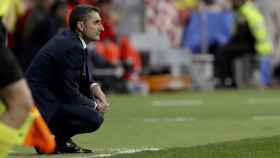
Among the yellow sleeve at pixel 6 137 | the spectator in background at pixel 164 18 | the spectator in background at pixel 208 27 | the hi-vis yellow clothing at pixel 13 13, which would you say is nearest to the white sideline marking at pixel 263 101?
the hi-vis yellow clothing at pixel 13 13

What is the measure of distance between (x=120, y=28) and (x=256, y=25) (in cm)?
298

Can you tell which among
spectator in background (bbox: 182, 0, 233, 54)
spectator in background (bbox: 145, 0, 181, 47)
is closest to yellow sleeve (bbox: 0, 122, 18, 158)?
spectator in background (bbox: 145, 0, 181, 47)

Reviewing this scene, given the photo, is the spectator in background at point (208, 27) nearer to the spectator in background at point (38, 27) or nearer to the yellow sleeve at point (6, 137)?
the spectator in background at point (38, 27)

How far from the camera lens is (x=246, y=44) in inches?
1055

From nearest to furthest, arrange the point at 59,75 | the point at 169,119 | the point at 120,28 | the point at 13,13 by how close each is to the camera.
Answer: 1. the point at 59,75
2. the point at 169,119
3. the point at 13,13
4. the point at 120,28

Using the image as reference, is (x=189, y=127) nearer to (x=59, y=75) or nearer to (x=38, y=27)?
(x=59, y=75)

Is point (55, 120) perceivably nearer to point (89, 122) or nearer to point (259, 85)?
point (89, 122)

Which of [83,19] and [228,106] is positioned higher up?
[83,19]

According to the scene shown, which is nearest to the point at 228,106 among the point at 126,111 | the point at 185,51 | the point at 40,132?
the point at 126,111

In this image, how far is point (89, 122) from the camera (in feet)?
34.8

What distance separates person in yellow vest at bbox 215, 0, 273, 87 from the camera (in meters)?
26.3

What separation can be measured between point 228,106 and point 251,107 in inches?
16.8

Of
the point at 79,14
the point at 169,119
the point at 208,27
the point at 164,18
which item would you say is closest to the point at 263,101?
the point at 169,119

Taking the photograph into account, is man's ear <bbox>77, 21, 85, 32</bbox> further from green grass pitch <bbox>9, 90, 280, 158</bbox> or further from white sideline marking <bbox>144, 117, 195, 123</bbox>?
white sideline marking <bbox>144, 117, 195, 123</bbox>
